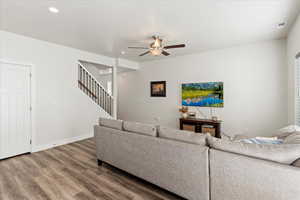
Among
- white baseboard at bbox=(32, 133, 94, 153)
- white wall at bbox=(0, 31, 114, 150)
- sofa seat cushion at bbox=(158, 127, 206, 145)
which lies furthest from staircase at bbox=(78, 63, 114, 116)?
sofa seat cushion at bbox=(158, 127, 206, 145)

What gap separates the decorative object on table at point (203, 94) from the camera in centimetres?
451

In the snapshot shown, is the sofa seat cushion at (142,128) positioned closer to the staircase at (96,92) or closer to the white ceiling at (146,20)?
the white ceiling at (146,20)

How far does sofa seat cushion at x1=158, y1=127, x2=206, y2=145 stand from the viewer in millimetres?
1666

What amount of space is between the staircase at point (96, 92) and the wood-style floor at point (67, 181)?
108 inches

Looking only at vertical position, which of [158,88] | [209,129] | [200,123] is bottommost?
[209,129]

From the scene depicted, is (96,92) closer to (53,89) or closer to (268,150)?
(53,89)

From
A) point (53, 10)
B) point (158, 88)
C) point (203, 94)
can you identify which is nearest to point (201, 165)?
point (53, 10)

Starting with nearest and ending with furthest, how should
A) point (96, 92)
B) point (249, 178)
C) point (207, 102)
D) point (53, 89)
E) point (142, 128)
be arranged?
1. point (249, 178)
2. point (142, 128)
3. point (53, 89)
4. point (207, 102)
5. point (96, 92)

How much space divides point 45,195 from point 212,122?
13.2 ft

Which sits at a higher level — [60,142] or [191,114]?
[191,114]

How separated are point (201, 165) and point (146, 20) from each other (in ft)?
8.52

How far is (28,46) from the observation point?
344 cm

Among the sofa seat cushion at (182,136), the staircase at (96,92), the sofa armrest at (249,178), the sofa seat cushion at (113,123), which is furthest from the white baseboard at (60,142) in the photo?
the sofa armrest at (249,178)

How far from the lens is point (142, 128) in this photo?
2148 mm
